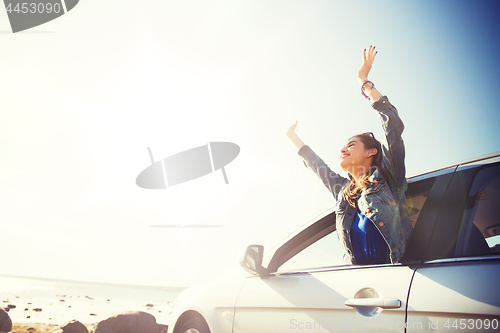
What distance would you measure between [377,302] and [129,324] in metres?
10.0

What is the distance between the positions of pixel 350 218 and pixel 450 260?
0.74 meters

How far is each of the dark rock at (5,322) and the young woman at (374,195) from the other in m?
12.9

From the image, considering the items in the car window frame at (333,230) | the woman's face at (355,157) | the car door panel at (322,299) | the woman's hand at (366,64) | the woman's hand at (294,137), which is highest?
the woman's hand at (366,64)

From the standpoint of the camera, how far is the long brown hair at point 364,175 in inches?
76.1

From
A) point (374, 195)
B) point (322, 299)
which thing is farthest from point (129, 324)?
point (374, 195)

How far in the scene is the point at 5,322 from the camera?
33.1ft

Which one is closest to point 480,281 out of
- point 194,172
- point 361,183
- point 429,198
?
point 429,198

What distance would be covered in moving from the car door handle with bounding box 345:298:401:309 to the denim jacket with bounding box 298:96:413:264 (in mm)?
245

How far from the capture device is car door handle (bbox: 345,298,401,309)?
1.31m

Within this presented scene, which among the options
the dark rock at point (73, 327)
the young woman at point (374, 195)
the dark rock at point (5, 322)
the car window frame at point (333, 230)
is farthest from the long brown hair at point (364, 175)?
the dark rock at point (5, 322)

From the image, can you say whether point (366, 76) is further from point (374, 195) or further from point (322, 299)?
point (322, 299)

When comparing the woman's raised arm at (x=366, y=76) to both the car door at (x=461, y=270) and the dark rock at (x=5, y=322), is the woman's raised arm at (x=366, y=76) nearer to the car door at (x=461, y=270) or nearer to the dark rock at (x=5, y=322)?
the car door at (x=461, y=270)

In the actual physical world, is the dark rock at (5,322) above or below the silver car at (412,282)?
below

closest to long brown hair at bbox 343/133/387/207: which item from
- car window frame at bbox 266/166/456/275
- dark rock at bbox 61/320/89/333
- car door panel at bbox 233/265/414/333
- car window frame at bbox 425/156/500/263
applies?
car window frame at bbox 266/166/456/275
